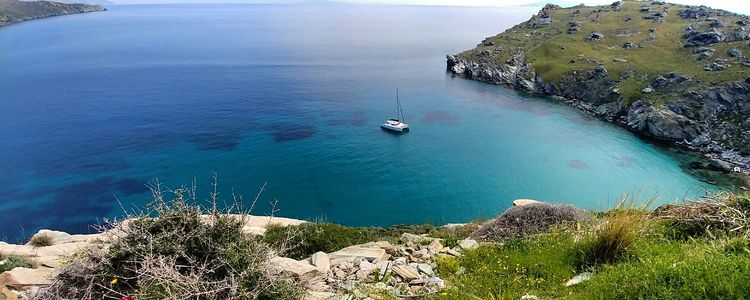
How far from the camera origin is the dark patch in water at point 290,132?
7444 centimetres

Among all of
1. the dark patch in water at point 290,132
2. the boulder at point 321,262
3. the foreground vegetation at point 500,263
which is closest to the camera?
the foreground vegetation at point 500,263

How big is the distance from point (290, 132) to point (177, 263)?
230ft

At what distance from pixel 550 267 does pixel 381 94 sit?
97.1 m

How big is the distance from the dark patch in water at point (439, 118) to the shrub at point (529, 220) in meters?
70.8

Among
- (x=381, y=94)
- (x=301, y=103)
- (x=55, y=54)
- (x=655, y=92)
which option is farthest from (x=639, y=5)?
(x=55, y=54)

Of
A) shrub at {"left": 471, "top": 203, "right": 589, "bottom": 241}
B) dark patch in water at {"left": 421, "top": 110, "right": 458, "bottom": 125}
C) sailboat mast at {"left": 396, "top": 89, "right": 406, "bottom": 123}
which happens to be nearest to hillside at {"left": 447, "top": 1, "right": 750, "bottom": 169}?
dark patch in water at {"left": 421, "top": 110, "right": 458, "bottom": 125}

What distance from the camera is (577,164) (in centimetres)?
6738

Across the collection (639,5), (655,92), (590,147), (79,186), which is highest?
(639,5)

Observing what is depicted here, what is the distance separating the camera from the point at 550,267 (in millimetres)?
10297

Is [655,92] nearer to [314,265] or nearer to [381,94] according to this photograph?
[381,94]

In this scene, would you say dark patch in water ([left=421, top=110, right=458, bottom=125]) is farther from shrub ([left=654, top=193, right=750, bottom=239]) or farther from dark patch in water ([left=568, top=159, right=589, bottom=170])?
shrub ([left=654, top=193, right=750, bottom=239])

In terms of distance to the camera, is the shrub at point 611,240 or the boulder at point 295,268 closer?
the shrub at point 611,240

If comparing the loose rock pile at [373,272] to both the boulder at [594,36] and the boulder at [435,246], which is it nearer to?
the boulder at [435,246]

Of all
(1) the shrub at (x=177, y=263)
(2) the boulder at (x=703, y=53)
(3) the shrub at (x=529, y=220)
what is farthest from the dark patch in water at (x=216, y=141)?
(2) the boulder at (x=703, y=53)
